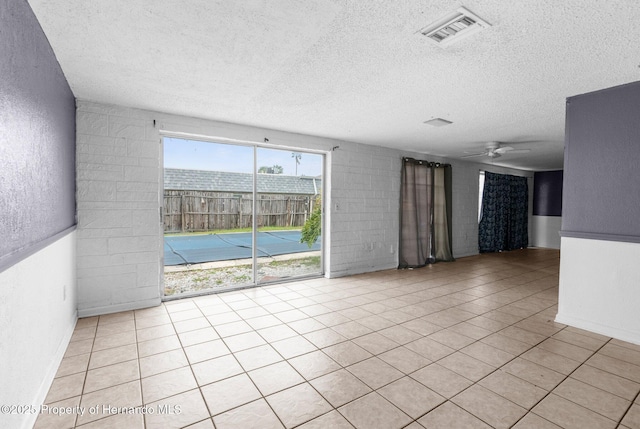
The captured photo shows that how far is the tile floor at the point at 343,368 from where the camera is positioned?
1655 millimetres

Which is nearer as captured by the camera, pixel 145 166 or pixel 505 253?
pixel 145 166

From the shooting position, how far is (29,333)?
158 centimetres

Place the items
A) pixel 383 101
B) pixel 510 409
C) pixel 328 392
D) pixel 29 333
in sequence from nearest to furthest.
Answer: pixel 29 333, pixel 510 409, pixel 328 392, pixel 383 101

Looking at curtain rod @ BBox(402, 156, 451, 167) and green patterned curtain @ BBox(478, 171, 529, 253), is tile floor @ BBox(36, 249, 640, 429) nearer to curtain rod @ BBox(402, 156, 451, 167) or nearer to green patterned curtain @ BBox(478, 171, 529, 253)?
curtain rod @ BBox(402, 156, 451, 167)

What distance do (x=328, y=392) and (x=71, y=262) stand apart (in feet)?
8.75

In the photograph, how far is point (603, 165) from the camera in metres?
2.74

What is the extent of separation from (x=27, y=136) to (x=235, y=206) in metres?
4.00

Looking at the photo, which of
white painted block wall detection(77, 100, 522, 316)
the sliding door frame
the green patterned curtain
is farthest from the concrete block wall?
the green patterned curtain

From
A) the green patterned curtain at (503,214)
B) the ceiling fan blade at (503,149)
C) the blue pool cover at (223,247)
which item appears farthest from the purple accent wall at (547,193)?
the blue pool cover at (223,247)

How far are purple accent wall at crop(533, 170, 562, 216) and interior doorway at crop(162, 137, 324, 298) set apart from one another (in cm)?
669

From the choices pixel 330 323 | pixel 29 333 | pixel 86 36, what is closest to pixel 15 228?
pixel 29 333

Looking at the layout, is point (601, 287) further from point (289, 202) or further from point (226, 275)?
point (226, 275)

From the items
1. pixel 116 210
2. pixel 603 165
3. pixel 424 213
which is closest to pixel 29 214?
pixel 116 210

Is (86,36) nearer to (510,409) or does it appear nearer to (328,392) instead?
(328,392)
